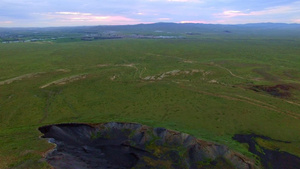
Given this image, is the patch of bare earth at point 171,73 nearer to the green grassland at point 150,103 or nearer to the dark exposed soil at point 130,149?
the green grassland at point 150,103

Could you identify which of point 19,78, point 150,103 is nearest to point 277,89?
point 150,103

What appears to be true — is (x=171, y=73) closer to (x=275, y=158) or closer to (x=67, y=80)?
(x=67, y=80)

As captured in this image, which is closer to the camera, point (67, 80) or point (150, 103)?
point (150, 103)

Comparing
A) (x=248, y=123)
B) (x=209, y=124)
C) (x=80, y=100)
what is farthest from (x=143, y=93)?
(x=248, y=123)

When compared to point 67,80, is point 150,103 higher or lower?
lower

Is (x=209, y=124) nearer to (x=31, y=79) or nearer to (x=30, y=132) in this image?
(x=30, y=132)

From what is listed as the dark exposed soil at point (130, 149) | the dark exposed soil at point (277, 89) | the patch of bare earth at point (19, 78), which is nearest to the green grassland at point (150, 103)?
the patch of bare earth at point (19, 78)
